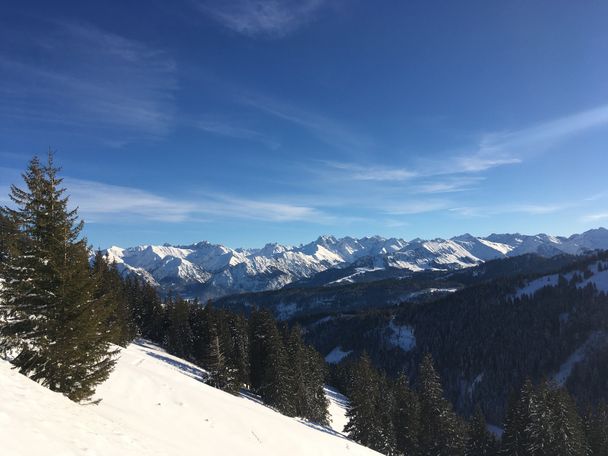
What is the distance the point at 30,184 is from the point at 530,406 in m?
53.4

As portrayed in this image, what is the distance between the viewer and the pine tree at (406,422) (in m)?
53.7

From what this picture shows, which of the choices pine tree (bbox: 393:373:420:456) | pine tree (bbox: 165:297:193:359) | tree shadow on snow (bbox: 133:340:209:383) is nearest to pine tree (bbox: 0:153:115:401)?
tree shadow on snow (bbox: 133:340:209:383)

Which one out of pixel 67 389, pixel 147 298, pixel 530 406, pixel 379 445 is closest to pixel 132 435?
pixel 67 389

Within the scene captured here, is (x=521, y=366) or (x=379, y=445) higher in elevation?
(x=379, y=445)

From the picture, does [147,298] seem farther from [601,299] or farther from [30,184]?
[601,299]

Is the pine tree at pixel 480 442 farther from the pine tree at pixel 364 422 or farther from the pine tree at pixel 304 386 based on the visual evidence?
the pine tree at pixel 304 386

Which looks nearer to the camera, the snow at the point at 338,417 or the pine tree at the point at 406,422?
the pine tree at the point at 406,422

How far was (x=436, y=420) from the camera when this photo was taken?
51.5 metres

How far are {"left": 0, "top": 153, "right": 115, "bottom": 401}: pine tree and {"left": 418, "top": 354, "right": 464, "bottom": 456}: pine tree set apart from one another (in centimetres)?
4485

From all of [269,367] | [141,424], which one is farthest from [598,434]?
[141,424]

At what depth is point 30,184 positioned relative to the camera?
1670 cm

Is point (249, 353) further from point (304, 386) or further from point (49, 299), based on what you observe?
point (49, 299)

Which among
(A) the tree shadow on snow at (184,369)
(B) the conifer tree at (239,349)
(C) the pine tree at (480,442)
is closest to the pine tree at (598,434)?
(C) the pine tree at (480,442)

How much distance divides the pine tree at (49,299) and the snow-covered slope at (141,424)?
119 cm
